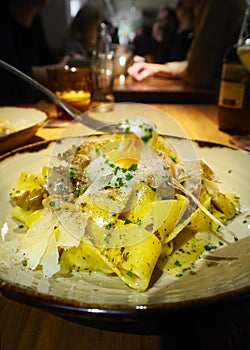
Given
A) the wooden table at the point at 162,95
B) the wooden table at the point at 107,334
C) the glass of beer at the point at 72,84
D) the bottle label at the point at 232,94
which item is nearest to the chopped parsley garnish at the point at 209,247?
the wooden table at the point at 107,334

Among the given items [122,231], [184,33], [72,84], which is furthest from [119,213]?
[184,33]

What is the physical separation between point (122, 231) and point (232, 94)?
1.10 m

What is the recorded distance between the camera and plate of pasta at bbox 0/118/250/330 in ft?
1.59

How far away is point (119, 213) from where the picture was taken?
2.41 feet

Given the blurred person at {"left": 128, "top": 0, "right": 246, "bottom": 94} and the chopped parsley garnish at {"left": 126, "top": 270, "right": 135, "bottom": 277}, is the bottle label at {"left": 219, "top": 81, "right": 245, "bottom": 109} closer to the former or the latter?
the chopped parsley garnish at {"left": 126, "top": 270, "right": 135, "bottom": 277}

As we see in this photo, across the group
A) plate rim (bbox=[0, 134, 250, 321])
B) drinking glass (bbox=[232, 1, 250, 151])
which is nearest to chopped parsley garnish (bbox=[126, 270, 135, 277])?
plate rim (bbox=[0, 134, 250, 321])

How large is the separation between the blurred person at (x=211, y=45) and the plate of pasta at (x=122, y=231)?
243cm

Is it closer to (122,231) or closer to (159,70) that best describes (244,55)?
(122,231)

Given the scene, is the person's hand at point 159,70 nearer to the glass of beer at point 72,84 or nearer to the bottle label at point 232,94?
the glass of beer at point 72,84

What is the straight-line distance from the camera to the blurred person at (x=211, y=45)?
3.18 metres

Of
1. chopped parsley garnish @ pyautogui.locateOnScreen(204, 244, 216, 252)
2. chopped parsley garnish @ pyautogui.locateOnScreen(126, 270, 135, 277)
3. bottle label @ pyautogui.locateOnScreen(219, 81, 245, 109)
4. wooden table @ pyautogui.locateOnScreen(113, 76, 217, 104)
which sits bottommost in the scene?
wooden table @ pyautogui.locateOnScreen(113, 76, 217, 104)

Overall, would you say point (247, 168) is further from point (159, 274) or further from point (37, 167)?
point (37, 167)

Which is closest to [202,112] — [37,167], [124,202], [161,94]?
[161,94]

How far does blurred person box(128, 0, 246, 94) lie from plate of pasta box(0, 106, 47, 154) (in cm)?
185
